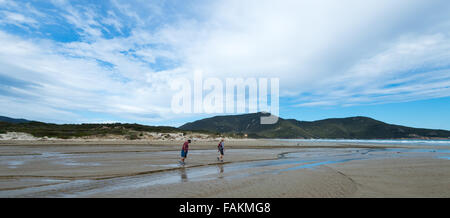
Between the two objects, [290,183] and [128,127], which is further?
[128,127]

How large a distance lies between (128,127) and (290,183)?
87.5 meters

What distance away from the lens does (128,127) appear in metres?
89.4

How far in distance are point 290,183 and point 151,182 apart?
762 cm

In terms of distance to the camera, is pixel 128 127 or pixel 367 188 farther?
pixel 128 127

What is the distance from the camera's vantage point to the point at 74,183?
12.1 metres
